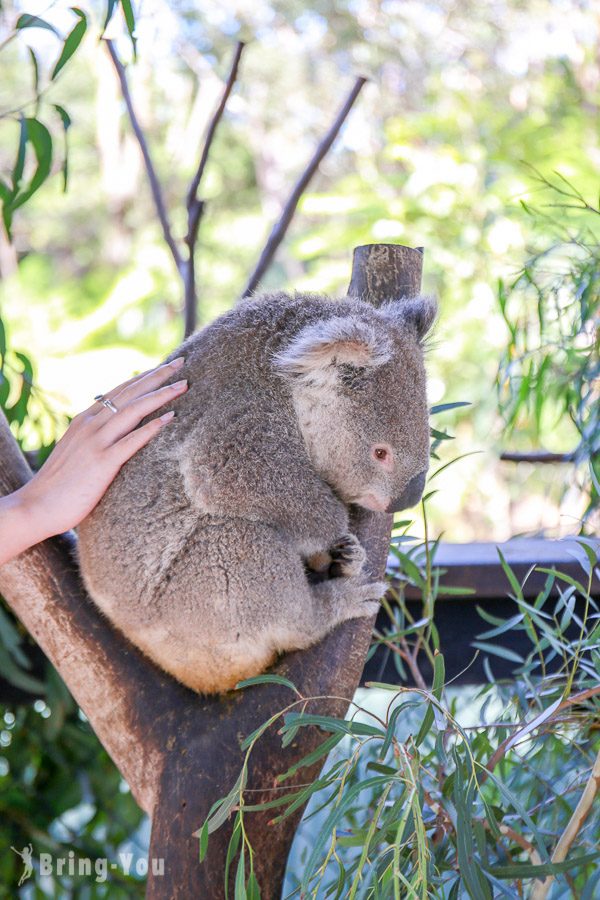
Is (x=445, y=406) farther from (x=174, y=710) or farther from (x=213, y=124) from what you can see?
(x=213, y=124)

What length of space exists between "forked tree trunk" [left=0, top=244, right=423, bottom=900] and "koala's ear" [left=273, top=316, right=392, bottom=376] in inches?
14.3

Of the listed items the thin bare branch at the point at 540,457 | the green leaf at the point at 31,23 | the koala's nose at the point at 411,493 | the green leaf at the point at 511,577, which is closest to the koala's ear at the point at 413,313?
the koala's nose at the point at 411,493

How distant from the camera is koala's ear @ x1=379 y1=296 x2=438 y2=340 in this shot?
1.76 metres

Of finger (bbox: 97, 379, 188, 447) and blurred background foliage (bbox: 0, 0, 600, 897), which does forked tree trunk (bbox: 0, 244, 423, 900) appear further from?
blurred background foliage (bbox: 0, 0, 600, 897)

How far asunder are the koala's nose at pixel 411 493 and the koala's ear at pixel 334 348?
230mm

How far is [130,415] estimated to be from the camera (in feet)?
5.26

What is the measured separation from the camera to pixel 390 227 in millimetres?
5254

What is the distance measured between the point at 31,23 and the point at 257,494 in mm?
1059

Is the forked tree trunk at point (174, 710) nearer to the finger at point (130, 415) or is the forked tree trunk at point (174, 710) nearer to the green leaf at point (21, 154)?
the finger at point (130, 415)

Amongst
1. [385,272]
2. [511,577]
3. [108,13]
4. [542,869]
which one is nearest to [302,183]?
[385,272]

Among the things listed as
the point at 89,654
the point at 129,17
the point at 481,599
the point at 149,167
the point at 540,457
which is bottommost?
the point at 481,599

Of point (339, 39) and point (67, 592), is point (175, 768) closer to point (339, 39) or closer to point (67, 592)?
point (67, 592)

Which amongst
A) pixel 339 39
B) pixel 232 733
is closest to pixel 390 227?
pixel 232 733

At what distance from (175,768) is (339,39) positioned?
956cm
